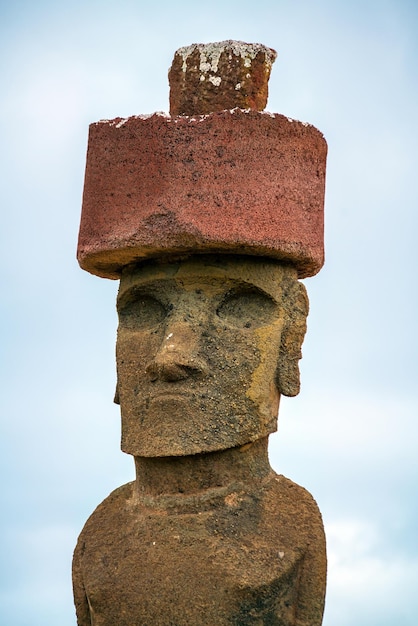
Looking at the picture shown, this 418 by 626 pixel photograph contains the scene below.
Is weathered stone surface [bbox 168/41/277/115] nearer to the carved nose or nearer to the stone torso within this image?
the carved nose

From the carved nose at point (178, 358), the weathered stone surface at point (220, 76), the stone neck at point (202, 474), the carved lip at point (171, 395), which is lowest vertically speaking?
the stone neck at point (202, 474)

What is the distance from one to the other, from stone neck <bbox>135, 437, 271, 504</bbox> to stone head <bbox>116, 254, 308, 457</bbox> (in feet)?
0.38

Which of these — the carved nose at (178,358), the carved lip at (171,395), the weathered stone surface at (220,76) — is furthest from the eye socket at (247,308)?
the weathered stone surface at (220,76)

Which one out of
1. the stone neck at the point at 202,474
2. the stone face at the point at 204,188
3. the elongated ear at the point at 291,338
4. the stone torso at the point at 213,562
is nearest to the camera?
the stone torso at the point at 213,562

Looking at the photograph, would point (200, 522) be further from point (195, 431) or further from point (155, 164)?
point (155, 164)

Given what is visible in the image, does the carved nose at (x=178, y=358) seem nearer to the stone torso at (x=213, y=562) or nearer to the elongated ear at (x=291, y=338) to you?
the elongated ear at (x=291, y=338)

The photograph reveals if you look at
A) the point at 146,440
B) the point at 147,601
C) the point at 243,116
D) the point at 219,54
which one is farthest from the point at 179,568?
the point at 219,54

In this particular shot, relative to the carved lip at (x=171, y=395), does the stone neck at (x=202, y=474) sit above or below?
below

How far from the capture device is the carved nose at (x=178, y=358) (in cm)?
573

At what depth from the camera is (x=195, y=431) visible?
5.73 metres

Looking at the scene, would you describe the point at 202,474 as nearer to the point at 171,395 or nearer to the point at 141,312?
the point at 171,395

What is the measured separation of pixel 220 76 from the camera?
6133mm

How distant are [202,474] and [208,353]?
62cm

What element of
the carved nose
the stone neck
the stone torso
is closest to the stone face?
the carved nose
